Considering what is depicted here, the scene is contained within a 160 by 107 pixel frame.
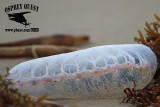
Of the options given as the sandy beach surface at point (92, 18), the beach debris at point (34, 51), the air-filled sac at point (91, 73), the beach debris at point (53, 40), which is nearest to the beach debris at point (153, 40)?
the air-filled sac at point (91, 73)

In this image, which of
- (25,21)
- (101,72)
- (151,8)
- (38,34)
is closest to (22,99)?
(101,72)

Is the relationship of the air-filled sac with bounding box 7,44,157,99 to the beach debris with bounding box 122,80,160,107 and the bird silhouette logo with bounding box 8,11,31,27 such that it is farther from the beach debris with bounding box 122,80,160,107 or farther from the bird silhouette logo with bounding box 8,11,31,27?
the bird silhouette logo with bounding box 8,11,31,27

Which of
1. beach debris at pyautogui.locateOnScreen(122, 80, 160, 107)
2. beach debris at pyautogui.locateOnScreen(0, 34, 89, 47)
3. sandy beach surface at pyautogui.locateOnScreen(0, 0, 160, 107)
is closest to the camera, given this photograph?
beach debris at pyautogui.locateOnScreen(122, 80, 160, 107)

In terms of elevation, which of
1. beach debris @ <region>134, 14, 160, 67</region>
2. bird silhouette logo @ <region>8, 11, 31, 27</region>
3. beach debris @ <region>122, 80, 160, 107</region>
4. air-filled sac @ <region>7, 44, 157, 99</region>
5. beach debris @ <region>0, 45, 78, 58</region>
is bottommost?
beach debris @ <region>122, 80, 160, 107</region>

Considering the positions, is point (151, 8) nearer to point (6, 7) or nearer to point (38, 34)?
point (38, 34)

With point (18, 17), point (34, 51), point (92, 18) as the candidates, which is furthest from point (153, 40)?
point (92, 18)

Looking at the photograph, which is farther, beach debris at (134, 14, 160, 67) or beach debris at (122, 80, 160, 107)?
beach debris at (134, 14, 160, 67)

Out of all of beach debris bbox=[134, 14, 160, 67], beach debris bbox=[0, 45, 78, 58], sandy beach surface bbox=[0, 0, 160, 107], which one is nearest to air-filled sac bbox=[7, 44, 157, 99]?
beach debris bbox=[134, 14, 160, 67]
